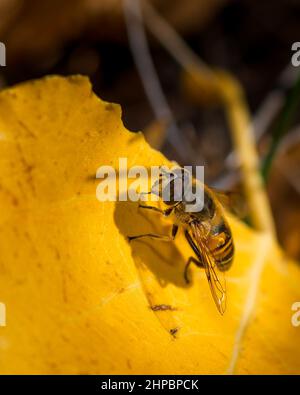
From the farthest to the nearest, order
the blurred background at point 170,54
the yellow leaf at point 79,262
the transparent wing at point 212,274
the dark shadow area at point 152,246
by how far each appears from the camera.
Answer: the blurred background at point 170,54 < the transparent wing at point 212,274 < the dark shadow area at point 152,246 < the yellow leaf at point 79,262

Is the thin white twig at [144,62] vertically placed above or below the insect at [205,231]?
above

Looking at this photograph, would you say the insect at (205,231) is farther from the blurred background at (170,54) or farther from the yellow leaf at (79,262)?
the blurred background at (170,54)

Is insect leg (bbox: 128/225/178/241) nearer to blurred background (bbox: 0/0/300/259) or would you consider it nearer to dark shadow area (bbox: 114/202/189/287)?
dark shadow area (bbox: 114/202/189/287)

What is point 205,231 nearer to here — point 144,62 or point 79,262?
point 79,262

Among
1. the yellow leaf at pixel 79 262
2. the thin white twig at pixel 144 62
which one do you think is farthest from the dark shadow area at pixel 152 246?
the thin white twig at pixel 144 62

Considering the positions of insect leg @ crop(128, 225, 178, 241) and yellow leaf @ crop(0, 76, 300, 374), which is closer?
yellow leaf @ crop(0, 76, 300, 374)

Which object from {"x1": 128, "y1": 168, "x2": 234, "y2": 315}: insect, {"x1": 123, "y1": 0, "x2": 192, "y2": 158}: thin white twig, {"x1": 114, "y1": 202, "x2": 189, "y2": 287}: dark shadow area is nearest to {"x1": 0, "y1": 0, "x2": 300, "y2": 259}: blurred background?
{"x1": 123, "y1": 0, "x2": 192, "y2": 158}: thin white twig

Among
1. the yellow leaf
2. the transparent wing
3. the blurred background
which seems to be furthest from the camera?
the blurred background
